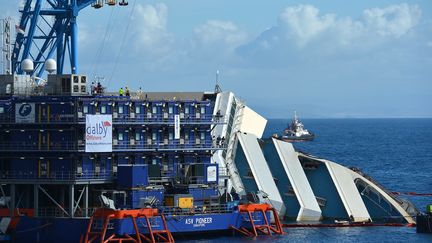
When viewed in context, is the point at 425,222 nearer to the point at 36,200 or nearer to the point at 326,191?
the point at 326,191

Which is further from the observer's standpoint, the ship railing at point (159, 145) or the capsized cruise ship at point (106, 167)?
the ship railing at point (159, 145)

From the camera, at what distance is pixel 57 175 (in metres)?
95.0

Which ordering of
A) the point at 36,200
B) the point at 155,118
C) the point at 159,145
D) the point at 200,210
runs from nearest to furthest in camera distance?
1. the point at 36,200
2. the point at 200,210
3. the point at 155,118
4. the point at 159,145

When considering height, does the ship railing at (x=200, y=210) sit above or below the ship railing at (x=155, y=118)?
below

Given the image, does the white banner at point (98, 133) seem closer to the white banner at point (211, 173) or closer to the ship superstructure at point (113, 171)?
the ship superstructure at point (113, 171)

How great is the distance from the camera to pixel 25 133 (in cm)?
9625

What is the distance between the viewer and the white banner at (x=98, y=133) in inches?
3718

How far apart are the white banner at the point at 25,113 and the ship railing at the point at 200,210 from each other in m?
12.3

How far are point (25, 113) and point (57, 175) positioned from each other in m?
5.41

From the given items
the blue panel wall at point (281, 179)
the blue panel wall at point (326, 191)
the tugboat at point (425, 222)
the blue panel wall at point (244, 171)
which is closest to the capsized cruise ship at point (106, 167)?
the blue panel wall at point (244, 171)

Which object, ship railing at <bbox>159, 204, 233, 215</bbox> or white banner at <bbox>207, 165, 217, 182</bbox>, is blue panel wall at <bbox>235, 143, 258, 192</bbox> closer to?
white banner at <bbox>207, 165, 217, 182</bbox>

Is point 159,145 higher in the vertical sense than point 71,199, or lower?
higher

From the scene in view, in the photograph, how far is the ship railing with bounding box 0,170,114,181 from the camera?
94.8 m

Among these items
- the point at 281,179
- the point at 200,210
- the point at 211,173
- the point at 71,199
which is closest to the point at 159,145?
the point at 211,173
